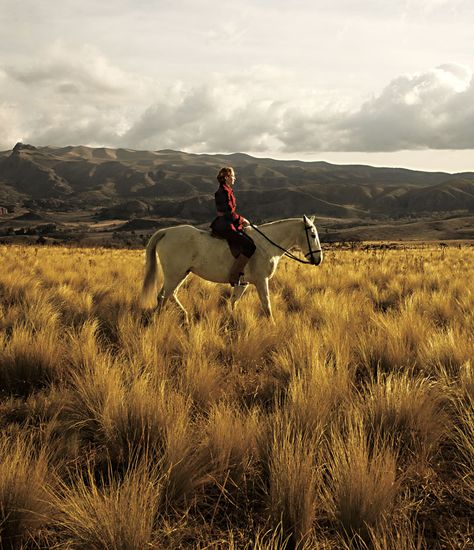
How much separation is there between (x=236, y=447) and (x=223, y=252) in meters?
4.91

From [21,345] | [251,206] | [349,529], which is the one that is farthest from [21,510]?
[251,206]

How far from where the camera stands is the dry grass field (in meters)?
2.24

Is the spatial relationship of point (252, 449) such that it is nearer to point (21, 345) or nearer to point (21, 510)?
point (21, 510)

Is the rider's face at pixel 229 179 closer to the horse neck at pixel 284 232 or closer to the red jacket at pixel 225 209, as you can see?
the red jacket at pixel 225 209

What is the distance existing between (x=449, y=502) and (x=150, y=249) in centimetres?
631

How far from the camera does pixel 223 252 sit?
749 centimetres

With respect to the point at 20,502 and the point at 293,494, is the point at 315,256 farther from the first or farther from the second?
the point at 20,502

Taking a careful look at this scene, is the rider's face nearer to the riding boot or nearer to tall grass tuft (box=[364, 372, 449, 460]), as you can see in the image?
the riding boot

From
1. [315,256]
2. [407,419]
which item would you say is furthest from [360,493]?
[315,256]

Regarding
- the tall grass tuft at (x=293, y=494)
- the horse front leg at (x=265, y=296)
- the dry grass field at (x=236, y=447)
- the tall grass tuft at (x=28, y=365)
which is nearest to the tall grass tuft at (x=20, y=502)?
the dry grass field at (x=236, y=447)

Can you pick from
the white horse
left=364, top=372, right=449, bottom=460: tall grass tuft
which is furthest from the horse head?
left=364, top=372, right=449, bottom=460: tall grass tuft

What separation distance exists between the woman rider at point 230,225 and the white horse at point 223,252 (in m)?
0.17

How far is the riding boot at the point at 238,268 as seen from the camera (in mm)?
7410

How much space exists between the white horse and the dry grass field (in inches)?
76.1
